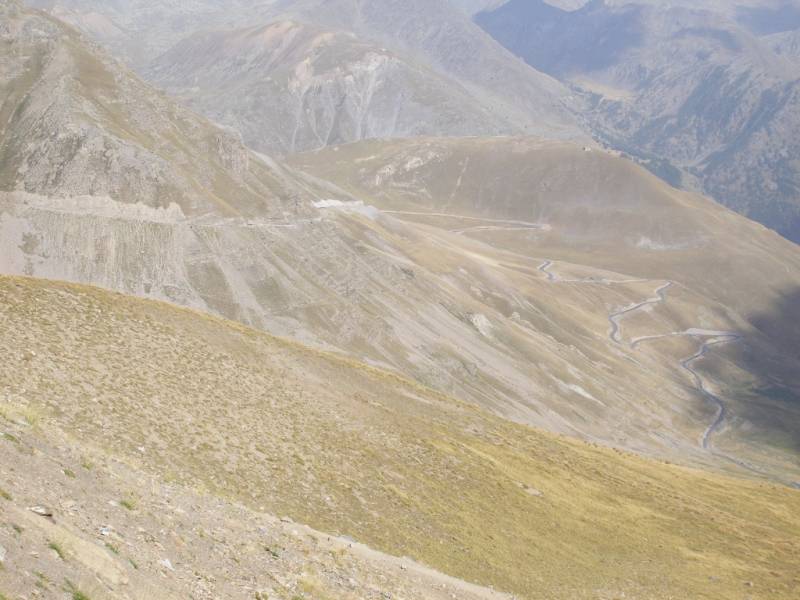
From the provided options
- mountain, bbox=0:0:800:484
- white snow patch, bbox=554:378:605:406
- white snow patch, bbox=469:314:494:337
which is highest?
mountain, bbox=0:0:800:484

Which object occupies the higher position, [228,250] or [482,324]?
[228,250]

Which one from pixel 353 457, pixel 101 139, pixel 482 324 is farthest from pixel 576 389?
pixel 353 457

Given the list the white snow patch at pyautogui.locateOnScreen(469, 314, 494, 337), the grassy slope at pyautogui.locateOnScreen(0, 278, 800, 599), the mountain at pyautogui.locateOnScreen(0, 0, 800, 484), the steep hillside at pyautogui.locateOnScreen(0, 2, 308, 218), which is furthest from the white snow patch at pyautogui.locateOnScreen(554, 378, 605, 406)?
the grassy slope at pyautogui.locateOnScreen(0, 278, 800, 599)

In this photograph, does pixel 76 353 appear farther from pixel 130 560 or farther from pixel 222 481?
pixel 130 560

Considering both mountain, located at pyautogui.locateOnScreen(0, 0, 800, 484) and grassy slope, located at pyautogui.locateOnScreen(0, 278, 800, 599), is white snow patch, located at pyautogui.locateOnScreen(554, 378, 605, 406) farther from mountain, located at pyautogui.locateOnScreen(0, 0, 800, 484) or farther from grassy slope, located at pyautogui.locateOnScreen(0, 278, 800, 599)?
grassy slope, located at pyautogui.locateOnScreen(0, 278, 800, 599)

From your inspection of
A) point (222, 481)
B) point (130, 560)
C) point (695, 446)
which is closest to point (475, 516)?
point (222, 481)

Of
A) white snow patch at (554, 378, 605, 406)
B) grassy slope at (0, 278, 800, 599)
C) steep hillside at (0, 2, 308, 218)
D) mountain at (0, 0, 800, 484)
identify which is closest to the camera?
grassy slope at (0, 278, 800, 599)

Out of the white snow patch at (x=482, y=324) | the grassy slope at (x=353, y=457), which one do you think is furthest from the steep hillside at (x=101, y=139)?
the grassy slope at (x=353, y=457)

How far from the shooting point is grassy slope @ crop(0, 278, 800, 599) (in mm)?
34812

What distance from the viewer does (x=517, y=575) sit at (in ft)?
120

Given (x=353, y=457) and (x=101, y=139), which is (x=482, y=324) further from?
(x=353, y=457)

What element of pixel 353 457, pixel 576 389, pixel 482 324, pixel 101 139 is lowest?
pixel 576 389

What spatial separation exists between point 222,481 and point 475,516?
634 inches

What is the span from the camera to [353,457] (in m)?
43.0
